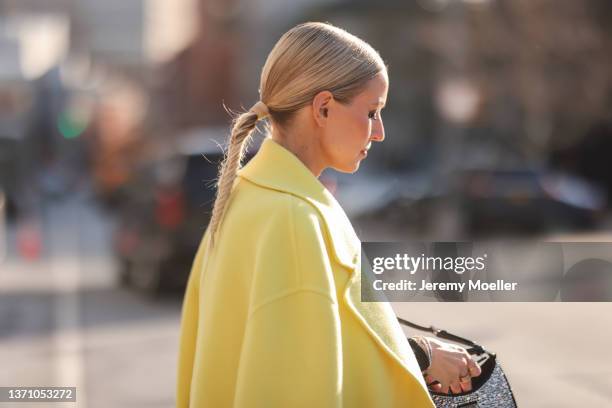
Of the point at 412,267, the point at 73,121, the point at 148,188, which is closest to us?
the point at 412,267

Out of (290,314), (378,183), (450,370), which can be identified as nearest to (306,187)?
(290,314)

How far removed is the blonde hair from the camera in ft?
6.93

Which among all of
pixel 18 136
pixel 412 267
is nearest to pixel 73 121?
pixel 18 136

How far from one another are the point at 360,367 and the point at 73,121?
312ft

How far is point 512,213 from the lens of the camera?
67.6 ft

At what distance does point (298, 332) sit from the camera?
6.57 feet

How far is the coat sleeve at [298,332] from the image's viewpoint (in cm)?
199

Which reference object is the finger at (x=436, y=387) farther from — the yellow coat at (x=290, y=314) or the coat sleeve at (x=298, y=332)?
the coat sleeve at (x=298, y=332)

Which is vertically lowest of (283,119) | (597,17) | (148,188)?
(148,188)

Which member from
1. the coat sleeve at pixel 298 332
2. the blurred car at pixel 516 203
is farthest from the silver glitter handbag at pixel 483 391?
the blurred car at pixel 516 203

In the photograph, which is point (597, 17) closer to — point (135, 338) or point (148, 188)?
point (148, 188)

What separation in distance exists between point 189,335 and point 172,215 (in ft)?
30.1

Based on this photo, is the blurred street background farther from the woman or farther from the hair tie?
the hair tie

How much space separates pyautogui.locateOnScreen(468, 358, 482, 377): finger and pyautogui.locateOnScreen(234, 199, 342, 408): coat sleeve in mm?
411
